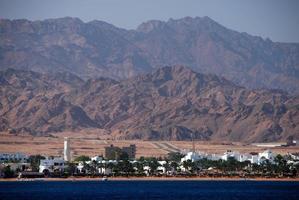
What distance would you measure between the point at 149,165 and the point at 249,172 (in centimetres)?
2055

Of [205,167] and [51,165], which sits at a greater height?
[205,167]

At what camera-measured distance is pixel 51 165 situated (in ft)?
605

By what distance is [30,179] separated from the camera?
168000 mm

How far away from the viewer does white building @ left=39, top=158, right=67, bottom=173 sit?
180 meters
